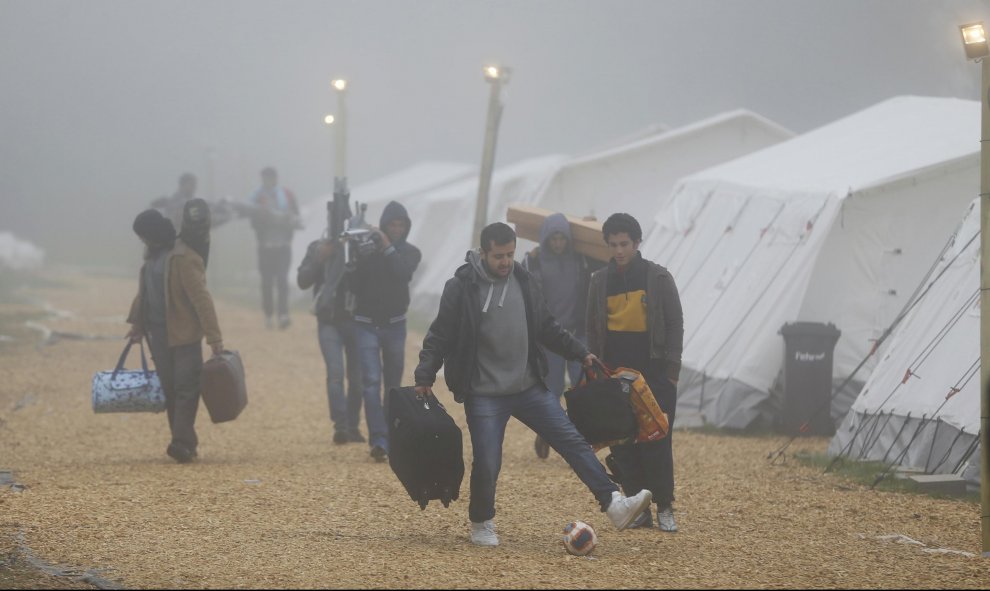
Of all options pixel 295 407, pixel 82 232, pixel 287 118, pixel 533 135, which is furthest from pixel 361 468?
pixel 287 118

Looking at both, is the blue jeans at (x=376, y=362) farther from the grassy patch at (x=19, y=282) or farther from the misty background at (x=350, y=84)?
the misty background at (x=350, y=84)

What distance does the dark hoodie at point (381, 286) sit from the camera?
9656 millimetres

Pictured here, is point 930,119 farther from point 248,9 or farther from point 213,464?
point 248,9

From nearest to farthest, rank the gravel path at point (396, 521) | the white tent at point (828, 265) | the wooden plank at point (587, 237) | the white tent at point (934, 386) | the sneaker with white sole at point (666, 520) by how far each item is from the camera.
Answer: the gravel path at point (396, 521) < the sneaker with white sole at point (666, 520) < the white tent at point (934, 386) < the wooden plank at point (587, 237) < the white tent at point (828, 265)

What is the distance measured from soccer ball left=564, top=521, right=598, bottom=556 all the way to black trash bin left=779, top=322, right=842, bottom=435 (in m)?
5.87

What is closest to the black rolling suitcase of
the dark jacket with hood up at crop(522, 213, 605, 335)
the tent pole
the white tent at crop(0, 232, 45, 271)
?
the tent pole

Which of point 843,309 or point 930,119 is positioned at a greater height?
point 930,119

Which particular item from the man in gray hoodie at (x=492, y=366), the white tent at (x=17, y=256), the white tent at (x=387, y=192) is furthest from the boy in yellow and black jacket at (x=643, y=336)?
the white tent at (x=17, y=256)

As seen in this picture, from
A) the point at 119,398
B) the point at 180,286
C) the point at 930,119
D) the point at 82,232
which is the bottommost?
the point at 82,232

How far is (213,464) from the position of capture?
9656mm

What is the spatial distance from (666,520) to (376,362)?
317cm

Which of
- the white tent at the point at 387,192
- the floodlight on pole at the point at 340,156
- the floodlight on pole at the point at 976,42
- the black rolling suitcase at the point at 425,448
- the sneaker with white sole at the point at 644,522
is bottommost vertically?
the white tent at the point at 387,192

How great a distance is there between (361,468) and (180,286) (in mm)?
1798

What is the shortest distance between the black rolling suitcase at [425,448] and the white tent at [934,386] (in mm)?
3777
